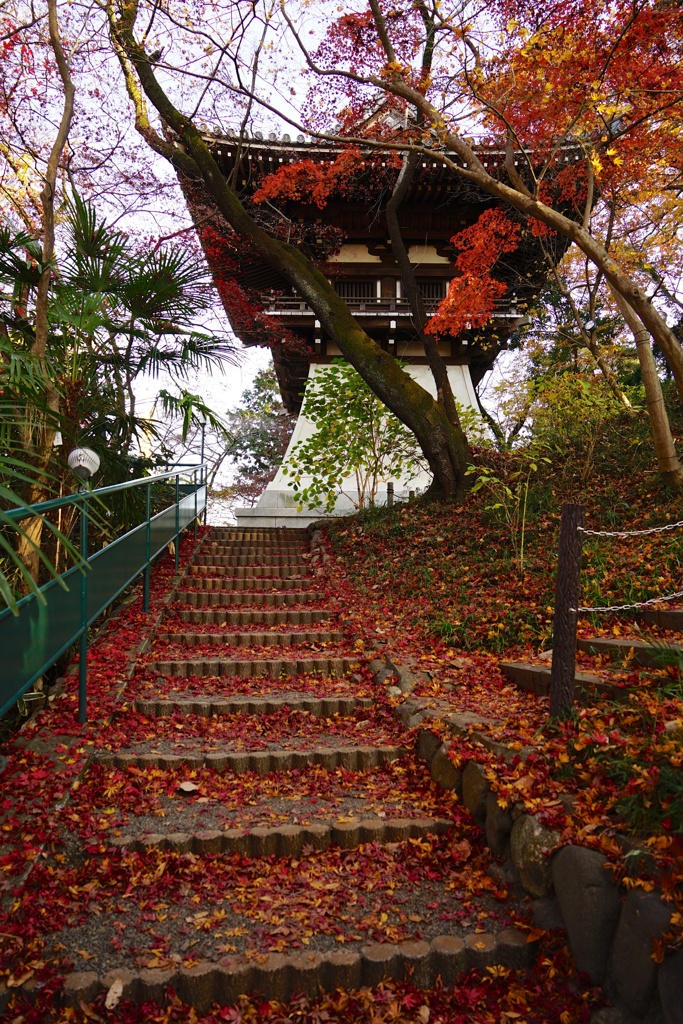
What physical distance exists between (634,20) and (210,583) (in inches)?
257

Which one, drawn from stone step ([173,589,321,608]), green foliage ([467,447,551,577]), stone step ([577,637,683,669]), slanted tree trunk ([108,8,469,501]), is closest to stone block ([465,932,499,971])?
stone step ([577,637,683,669])

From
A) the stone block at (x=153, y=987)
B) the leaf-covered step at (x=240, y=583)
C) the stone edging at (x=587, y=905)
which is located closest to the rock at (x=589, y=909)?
the stone edging at (x=587, y=905)

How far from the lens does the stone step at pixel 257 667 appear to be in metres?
4.98

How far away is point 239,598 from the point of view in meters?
6.96

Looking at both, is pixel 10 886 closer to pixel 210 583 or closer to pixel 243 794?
pixel 243 794

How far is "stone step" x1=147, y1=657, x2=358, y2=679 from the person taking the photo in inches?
196

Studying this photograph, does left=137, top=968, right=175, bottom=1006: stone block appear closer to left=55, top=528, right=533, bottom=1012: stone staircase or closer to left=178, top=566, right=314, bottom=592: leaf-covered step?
left=55, top=528, right=533, bottom=1012: stone staircase

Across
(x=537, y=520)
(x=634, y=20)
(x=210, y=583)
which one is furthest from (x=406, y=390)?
(x=634, y=20)

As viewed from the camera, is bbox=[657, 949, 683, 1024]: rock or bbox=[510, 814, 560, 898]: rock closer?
bbox=[657, 949, 683, 1024]: rock

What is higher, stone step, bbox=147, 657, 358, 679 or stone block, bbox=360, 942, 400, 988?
stone step, bbox=147, 657, 358, 679

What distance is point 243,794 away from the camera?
11.4 feet

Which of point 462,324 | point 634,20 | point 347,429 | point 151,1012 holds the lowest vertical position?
point 151,1012

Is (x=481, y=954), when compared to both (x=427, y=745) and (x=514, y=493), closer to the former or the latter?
(x=427, y=745)

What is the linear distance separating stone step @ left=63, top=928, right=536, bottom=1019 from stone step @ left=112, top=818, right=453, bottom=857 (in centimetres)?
62
